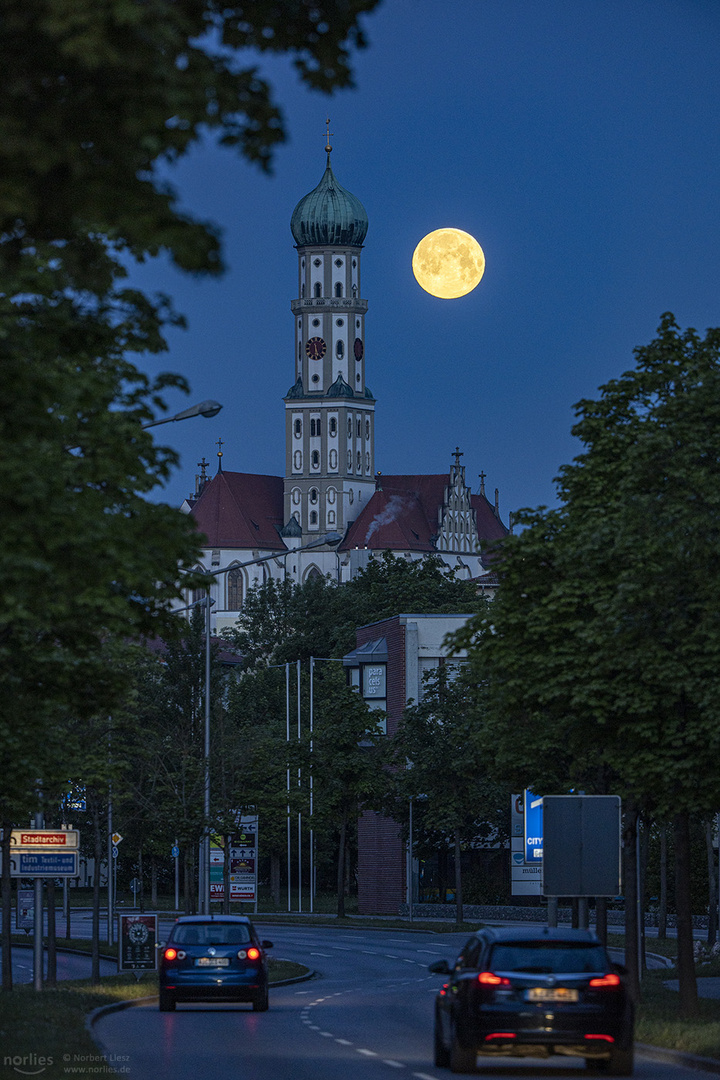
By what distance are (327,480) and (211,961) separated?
154879mm

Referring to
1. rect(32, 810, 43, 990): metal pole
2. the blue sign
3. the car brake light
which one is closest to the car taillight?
the car brake light

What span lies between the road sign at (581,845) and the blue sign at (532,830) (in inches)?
330

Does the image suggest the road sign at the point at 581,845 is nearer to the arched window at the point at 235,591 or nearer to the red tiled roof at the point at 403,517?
the red tiled roof at the point at 403,517

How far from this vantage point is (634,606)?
20.4 meters

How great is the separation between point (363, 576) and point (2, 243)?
374 feet

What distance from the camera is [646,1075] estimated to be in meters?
15.7

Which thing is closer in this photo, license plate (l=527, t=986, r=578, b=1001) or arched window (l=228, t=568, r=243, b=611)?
license plate (l=527, t=986, r=578, b=1001)

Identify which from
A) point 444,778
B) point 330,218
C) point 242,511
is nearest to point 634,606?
point 444,778

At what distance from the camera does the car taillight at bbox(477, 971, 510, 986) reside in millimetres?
15109

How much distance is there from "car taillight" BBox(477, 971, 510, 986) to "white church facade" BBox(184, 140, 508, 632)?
513 feet

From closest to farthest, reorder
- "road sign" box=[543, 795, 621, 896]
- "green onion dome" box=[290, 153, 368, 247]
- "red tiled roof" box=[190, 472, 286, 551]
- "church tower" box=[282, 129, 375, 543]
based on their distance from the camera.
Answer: "road sign" box=[543, 795, 621, 896], "green onion dome" box=[290, 153, 368, 247], "church tower" box=[282, 129, 375, 543], "red tiled roof" box=[190, 472, 286, 551]

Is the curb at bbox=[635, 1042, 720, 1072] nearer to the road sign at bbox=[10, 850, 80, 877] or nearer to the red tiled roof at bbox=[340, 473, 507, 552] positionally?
the road sign at bbox=[10, 850, 80, 877]

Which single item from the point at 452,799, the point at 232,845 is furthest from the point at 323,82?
the point at 452,799

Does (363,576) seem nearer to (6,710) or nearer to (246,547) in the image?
(246,547)
